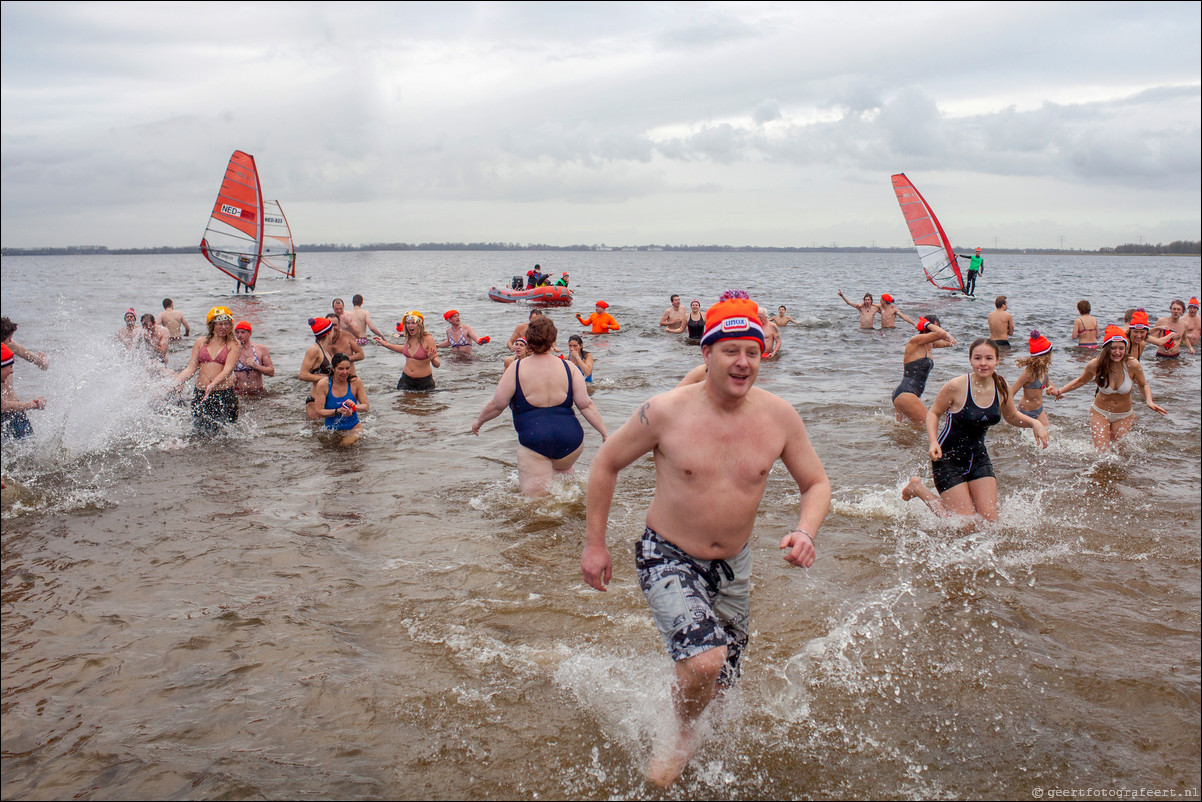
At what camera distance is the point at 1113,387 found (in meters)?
7.82

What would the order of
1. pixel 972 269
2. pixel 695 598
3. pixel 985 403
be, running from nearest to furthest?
pixel 695 598 < pixel 985 403 < pixel 972 269

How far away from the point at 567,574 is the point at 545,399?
1508mm

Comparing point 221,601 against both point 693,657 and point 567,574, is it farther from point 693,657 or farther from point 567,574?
point 693,657

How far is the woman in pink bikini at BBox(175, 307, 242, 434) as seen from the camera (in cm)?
888

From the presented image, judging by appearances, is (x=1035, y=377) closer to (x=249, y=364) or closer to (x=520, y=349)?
(x=520, y=349)

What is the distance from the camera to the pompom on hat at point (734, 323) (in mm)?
2928

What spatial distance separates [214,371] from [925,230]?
1052 inches

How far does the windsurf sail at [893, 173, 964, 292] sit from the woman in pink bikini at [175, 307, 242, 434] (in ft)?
82.4

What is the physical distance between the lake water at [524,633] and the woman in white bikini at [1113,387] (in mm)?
450

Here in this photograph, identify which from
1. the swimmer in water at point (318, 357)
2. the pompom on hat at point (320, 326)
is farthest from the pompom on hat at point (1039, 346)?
the pompom on hat at point (320, 326)

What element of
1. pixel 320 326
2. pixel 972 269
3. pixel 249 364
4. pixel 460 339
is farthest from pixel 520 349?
pixel 972 269

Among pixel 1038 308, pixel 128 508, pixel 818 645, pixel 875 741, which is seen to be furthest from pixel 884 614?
pixel 1038 308

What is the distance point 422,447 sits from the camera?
8.93 metres

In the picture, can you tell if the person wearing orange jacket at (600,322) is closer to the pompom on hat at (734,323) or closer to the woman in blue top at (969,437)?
the woman in blue top at (969,437)
